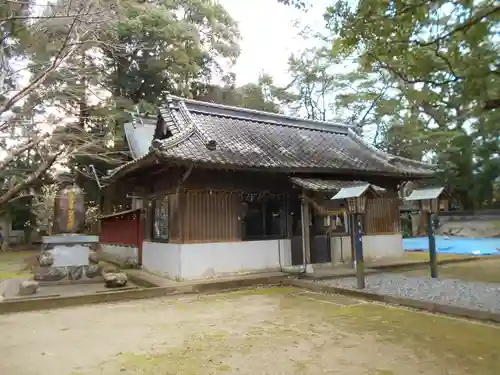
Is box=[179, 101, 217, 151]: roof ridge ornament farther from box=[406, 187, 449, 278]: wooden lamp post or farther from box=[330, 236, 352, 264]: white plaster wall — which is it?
box=[406, 187, 449, 278]: wooden lamp post

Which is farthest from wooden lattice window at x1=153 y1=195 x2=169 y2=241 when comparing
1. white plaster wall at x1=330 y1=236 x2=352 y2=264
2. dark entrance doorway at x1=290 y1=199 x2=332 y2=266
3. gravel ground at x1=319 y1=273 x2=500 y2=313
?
white plaster wall at x1=330 y1=236 x2=352 y2=264

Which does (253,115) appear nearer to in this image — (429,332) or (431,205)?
(431,205)

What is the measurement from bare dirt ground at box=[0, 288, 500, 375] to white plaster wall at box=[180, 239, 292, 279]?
7.25ft

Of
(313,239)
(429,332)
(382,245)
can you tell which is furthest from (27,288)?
(382,245)

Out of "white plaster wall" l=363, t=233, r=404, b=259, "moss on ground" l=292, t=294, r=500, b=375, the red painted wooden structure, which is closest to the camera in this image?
"moss on ground" l=292, t=294, r=500, b=375

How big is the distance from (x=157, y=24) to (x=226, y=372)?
21.3 meters

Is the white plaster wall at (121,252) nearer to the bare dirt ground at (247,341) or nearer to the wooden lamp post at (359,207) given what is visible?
the bare dirt ground at (247,341)

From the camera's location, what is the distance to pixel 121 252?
52.3ft

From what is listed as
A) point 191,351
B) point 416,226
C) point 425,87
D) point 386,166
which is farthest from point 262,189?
point 416,226

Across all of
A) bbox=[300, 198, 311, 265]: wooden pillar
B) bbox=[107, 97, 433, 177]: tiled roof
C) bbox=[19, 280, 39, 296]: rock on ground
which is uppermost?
bbox=[107, 97, 433, 177]: tiled roof

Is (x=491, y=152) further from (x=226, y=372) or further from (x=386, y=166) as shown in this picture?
(x=226, y=372)

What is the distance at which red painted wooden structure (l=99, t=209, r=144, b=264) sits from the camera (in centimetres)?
1390

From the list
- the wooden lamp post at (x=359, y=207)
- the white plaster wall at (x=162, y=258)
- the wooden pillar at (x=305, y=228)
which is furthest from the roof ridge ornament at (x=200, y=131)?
the wooden lamp post at (x=359, y=207)

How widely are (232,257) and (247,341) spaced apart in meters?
5.38
